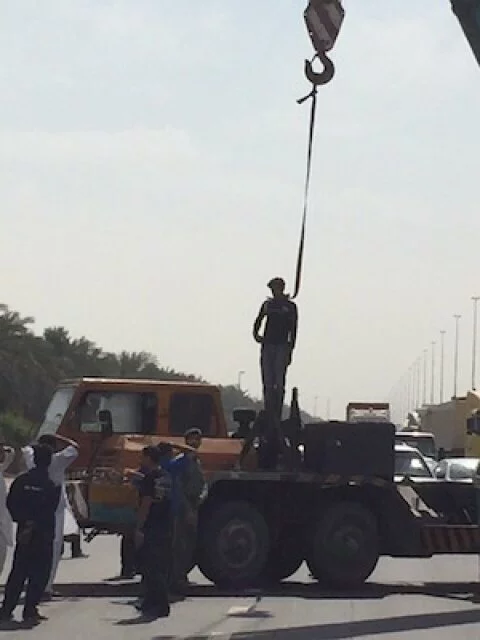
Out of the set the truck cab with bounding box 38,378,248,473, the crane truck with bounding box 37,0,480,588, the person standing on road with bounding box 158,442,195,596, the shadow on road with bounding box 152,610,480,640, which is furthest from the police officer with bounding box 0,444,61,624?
the truck cab with bounding box 38,378,248,473

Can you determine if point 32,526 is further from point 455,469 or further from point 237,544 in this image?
point 455,469

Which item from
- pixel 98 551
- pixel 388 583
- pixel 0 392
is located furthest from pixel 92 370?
pixel 388 583

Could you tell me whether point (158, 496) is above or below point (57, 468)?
below

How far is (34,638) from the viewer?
13.0 meters

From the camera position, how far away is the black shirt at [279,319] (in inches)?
718

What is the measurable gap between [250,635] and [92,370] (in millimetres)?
62842

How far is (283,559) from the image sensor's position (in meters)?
18.6

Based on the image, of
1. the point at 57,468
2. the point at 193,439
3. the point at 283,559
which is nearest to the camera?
the point at 57,468

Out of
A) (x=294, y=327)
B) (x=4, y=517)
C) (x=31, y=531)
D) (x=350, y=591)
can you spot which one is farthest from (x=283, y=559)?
(x=31, y=531)

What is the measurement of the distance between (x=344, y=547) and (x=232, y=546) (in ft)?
4.32

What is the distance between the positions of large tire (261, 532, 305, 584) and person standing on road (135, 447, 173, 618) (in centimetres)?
355

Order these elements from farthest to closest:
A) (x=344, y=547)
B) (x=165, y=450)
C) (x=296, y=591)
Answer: (x=344, y=547)
(x=296, y=591)
(x=165, y=450)

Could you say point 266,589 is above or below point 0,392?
below

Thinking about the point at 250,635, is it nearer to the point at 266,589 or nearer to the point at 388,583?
the point at 266,589
